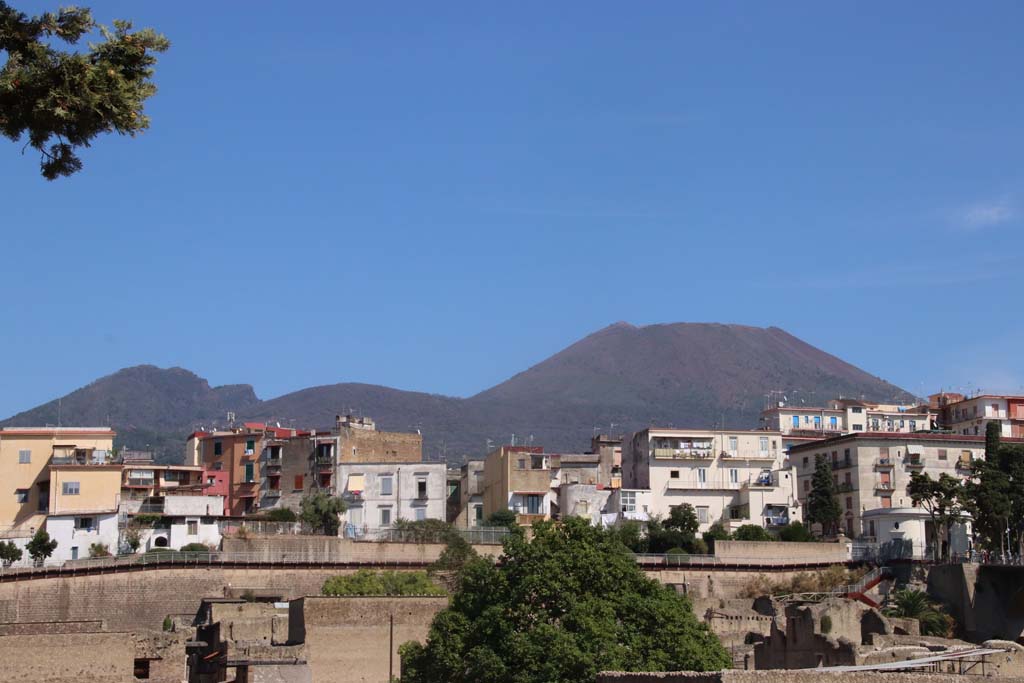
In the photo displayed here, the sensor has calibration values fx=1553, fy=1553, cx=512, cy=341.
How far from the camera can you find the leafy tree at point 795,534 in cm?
8519

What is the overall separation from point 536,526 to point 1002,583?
113ft

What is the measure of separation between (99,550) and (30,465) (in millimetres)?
8272

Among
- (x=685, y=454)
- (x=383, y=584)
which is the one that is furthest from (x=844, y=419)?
(x=383, y=584)

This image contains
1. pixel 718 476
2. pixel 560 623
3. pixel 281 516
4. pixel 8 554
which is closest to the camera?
pixel 560 623

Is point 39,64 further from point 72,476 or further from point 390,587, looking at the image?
point 72,476

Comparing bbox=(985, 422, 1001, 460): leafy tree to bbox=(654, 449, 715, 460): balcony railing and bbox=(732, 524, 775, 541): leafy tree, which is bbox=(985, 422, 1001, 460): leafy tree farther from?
bbox=(654, 449, 715, 460): balcony railing

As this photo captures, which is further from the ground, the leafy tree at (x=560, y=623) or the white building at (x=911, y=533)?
the white building at (x=911, y=533)

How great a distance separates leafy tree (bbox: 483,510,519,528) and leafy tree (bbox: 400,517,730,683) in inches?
1442

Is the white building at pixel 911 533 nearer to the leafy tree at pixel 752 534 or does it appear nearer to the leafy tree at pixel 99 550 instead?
the leafy tree at pixel 752 534

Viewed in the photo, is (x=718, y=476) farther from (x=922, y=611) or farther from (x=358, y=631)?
(x=358, y=631)

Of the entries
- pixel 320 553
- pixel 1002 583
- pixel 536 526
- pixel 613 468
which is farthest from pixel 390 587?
pixel 613 468

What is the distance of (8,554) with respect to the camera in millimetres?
74000

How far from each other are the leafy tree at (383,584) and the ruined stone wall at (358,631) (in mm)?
12039

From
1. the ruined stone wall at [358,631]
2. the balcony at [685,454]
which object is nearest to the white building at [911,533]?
the balcony at [685,454]
